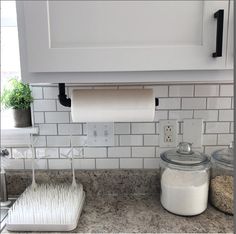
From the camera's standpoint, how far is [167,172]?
1083 millimetres

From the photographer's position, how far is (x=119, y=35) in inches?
30.6

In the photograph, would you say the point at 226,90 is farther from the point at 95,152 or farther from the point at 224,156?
the point at 95,152

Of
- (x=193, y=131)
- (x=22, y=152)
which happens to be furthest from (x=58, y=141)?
(x=193, y=131)

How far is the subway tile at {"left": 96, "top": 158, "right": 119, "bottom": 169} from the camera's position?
1.24 meters

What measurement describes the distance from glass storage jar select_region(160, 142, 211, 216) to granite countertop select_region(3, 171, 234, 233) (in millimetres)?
38

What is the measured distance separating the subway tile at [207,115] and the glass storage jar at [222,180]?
0.14 metres

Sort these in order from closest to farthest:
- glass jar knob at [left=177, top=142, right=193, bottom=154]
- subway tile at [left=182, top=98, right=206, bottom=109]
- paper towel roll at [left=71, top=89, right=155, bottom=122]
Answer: paper towel roll at [left=71, top=89, right=155, bottom=122] < glass jar knob at [left=177, top=142, right=193, bottom=154] < subway tile at [left=182, top=98, right=206, bottom=109]

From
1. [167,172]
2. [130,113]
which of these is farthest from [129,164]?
[130,113]

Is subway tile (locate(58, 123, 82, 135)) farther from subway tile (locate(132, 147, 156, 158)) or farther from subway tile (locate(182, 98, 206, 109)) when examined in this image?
subway tile (locate(182, 98, 206, 109))

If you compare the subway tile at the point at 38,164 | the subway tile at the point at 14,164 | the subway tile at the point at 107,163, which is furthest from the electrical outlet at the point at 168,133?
the subway tile at the point at 14,164

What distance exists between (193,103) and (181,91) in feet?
0.24

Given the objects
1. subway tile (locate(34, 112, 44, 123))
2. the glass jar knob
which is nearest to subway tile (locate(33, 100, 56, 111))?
subway tile (locate(34, 112, 44, 123))

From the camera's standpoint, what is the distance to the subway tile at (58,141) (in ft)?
4.02

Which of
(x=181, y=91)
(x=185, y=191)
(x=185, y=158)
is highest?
(x=181, y=91)
